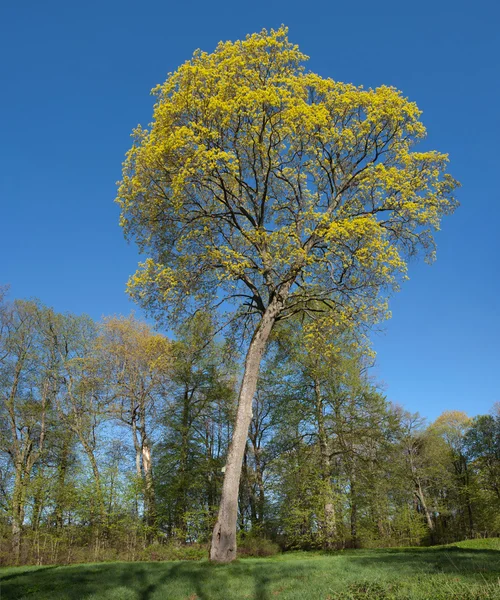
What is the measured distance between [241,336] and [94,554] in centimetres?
1075

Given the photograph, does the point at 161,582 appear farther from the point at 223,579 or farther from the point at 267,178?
the point at 267,178

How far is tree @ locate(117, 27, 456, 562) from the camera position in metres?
11.5

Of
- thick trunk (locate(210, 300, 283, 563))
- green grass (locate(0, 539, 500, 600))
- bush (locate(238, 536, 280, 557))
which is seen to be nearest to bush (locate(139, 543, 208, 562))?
bush (locate(238, 536, 280, 557))

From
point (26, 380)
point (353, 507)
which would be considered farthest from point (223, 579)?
point (26, 380)

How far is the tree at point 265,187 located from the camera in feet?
37.6

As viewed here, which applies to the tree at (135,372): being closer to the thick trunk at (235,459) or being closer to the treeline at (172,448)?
the treeline at (172,448)

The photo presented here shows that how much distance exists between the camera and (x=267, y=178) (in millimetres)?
12828

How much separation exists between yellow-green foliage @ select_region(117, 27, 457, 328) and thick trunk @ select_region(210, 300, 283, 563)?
1210 millimetres

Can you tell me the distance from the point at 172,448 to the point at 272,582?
1883 cm

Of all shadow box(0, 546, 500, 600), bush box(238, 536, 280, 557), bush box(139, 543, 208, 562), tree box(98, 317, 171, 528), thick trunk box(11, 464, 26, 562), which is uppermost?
tree box(98, 317, 171, 528)

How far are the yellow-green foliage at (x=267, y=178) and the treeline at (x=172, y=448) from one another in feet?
9.24

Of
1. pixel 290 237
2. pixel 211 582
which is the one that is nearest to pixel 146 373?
pixel 290 237

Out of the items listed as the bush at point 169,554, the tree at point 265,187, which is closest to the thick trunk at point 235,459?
the tree at point 265,187

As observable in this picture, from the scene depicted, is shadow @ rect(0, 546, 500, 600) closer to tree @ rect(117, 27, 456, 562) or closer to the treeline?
tree @ rect(117, 27, 456, 562)
